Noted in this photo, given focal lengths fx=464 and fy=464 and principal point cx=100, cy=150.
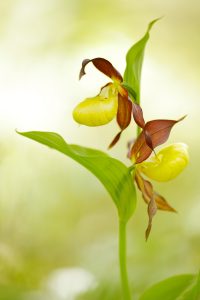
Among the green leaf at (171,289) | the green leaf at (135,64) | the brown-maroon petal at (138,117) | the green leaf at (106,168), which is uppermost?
the green leaf at (135,64)

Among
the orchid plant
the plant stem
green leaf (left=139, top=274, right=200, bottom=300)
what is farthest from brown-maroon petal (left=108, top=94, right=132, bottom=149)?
green leaf (left=139, top=274, right=200, bottom=300)

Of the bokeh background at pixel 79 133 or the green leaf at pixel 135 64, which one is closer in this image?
the green leaf at pixel 135 64

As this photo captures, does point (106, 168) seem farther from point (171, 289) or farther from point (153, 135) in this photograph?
point (171, 289)

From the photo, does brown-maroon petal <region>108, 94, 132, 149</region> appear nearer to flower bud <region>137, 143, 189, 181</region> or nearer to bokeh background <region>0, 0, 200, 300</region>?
flower bud <region>137, 143, 189, 181</region>

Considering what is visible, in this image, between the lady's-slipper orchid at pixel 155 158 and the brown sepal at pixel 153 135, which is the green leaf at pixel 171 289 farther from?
the brown sepal at pixel 153 135

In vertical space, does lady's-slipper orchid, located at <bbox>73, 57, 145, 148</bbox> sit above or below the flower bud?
above

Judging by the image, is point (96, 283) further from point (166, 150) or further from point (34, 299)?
point (166, 150)

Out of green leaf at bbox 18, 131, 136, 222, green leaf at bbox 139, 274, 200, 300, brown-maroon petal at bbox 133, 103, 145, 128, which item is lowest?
green leaf at bbox 139, 274, 200, 300

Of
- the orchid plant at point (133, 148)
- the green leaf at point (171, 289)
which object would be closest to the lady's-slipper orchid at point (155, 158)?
the orchid plant at point (133, 148)
